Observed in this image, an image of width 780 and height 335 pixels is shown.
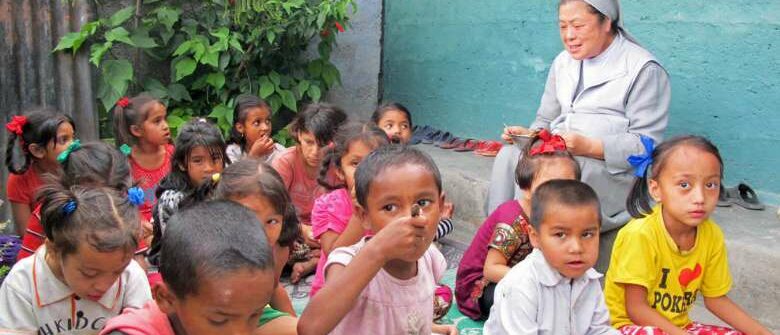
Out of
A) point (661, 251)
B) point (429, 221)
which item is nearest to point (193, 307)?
point (429, 221)

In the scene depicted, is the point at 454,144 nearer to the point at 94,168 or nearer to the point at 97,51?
the point at 97,51

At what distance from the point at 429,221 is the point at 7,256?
220 centimetres

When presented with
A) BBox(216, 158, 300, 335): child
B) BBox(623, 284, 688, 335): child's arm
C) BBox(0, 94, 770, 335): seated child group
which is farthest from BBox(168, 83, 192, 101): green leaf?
BBox(623, 284, 688, 335): child's arm

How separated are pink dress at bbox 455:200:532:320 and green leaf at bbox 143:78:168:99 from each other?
104 inches

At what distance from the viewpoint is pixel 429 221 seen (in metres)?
2.01

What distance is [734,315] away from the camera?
287 cm

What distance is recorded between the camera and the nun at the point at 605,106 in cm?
375

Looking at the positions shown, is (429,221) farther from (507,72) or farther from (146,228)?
(507,72)

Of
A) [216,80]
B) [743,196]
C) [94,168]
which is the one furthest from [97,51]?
[743,196]

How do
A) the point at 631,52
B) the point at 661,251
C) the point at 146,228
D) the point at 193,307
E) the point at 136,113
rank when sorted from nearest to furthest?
the point at 193,307, the point at 661,251, the point at 146,228, the point at 631,52, the point at 136,113

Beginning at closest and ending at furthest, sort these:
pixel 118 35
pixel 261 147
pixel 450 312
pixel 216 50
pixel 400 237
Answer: pixel 400 237
pixel 450 312
pixel 261 147
pixel 118 35
pixel 216 50

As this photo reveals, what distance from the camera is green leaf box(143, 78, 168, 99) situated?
521 cm

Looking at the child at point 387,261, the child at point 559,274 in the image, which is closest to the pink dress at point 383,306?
the child at point 387,261

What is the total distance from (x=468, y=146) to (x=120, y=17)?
246cm
